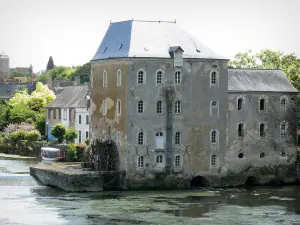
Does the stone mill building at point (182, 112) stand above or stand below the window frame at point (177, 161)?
above

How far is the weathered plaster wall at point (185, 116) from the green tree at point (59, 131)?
29.8 meters

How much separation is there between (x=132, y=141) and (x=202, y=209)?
960 centimetres

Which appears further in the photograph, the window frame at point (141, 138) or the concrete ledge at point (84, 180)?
the window frame at point (141, 138)

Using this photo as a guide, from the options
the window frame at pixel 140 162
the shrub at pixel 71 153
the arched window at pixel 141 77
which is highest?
the arched window at pixel 141 77

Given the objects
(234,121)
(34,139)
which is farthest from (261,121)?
(34,139)

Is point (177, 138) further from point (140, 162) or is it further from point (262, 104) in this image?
point (262, 104)

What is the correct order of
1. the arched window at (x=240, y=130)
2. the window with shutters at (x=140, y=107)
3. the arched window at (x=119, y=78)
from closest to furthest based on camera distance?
the window with shutters at (x=140, y=107) → the arched window at (x=119, y=78) → the arched window at (x=240, y=130)

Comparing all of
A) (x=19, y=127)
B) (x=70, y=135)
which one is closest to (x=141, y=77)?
(x=70, y=135)

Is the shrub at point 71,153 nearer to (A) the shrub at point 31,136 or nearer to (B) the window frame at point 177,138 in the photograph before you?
(A) the shrub at point 31,136

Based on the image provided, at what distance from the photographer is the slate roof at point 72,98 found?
9369 centimetres

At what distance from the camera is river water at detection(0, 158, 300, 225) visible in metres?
51.7

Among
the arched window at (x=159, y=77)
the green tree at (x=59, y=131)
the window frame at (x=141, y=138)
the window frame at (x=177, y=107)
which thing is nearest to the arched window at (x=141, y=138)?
the window frame at (x=141, y=138)

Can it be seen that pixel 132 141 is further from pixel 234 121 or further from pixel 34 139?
pixel 34 139

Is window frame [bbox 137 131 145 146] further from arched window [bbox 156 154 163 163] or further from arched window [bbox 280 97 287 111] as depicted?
arched window [bbox 280 97 287 111]
